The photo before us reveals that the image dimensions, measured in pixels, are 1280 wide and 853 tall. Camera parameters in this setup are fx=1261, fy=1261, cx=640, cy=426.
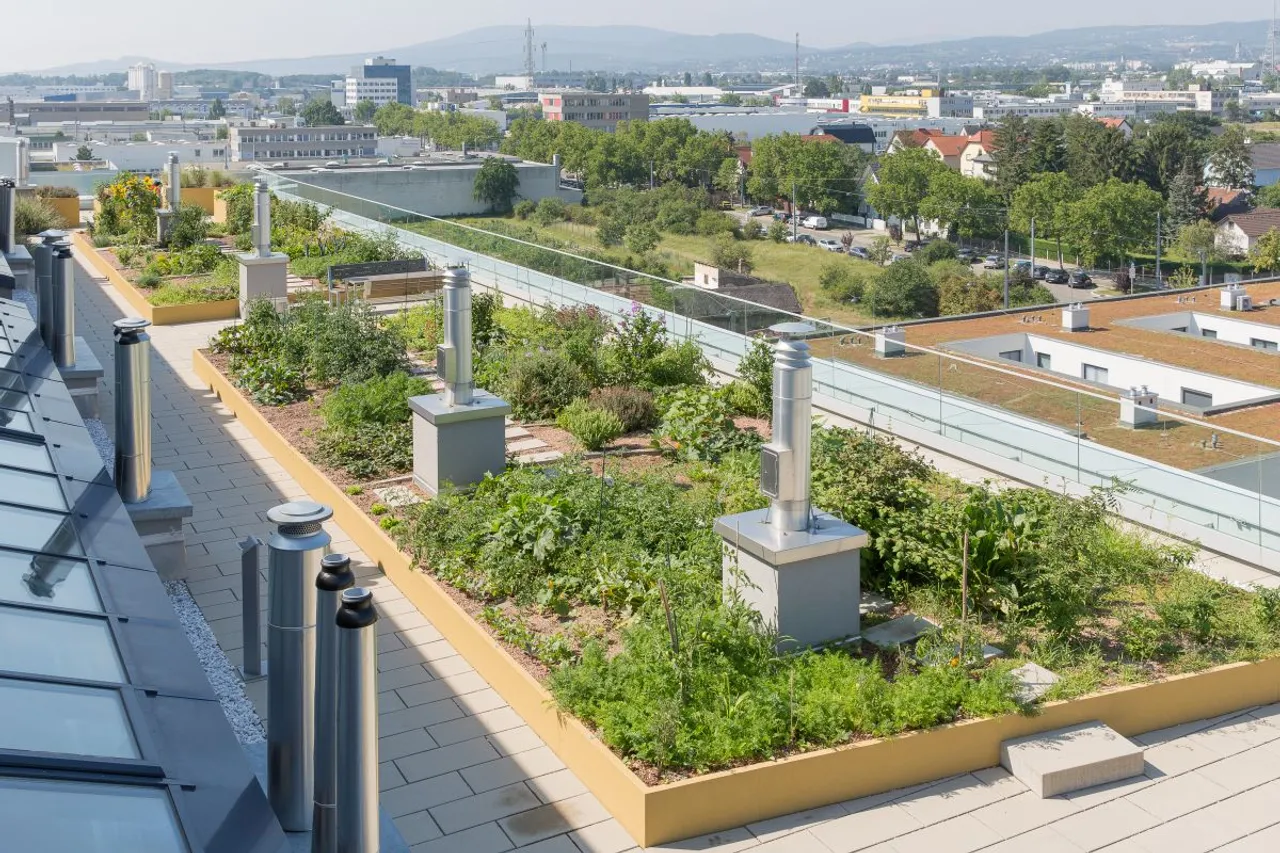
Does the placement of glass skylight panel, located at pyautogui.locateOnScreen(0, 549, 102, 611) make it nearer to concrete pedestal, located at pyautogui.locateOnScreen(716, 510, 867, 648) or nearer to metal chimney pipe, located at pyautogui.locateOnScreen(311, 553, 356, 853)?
metal chimney pipe, located at pyautogui.locateOnScreen(311, 553, 356, 853)

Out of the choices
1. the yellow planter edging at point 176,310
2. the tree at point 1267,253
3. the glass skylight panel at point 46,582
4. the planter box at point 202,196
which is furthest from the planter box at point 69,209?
the tree at point 1267,253

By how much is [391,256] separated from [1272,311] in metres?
23.3

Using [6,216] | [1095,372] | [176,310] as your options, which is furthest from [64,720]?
[1095,372]

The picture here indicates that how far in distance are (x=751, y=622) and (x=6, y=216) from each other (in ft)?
39.1

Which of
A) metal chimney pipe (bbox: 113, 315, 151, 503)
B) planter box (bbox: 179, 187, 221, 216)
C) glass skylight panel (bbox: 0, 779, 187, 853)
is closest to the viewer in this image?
glass skylight panel (bbox: 0, 779, 187, 853)

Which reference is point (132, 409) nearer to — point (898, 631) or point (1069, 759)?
point (898, 631)

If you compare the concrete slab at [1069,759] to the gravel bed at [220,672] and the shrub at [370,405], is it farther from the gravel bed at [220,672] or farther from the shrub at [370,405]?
the shrub at [370,405]

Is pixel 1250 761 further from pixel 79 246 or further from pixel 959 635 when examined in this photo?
pixel 79 246

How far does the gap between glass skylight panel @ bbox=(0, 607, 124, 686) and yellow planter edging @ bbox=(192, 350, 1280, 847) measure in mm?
2092

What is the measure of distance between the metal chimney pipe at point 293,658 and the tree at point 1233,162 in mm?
95680

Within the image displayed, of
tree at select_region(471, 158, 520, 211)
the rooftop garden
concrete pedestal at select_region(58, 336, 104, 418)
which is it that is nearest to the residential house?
tree at select_region(471, 158, 520, 211)

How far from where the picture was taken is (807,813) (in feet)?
17.3

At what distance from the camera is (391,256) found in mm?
17125

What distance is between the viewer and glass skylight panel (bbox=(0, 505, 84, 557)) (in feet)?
16.0
